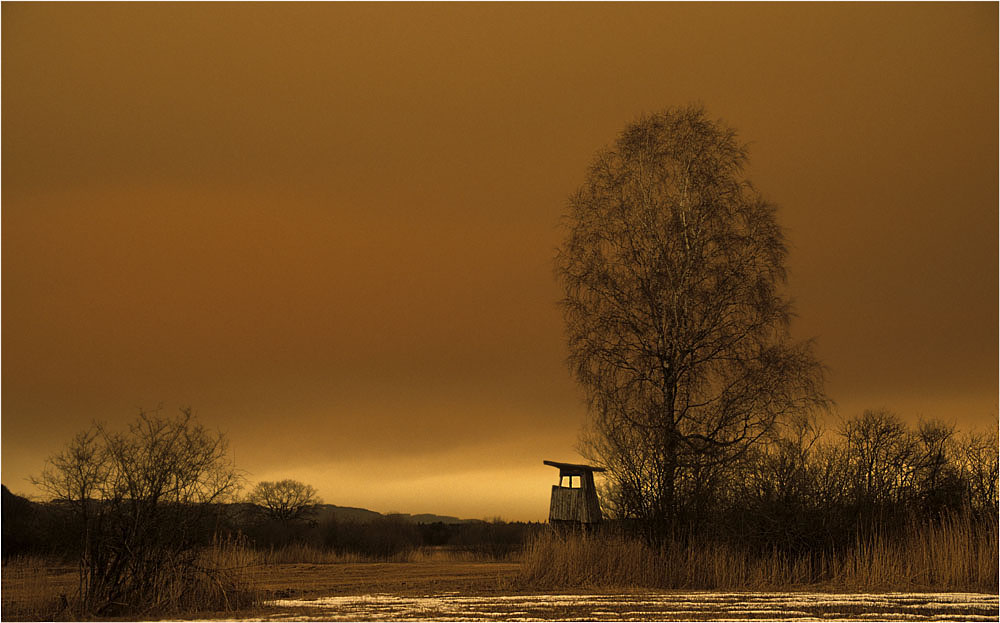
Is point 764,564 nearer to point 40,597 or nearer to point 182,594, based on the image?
point 182,594

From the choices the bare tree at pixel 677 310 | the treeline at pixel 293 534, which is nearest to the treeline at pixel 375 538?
the treeline at pixel 293 534

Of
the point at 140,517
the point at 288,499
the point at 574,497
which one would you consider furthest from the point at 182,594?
the point at 288,499

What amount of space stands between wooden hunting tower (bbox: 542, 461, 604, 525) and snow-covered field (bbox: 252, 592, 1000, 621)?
1418cm

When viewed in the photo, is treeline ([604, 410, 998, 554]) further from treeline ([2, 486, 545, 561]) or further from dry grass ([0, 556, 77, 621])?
dry grass ([0, 556, 77, 621])

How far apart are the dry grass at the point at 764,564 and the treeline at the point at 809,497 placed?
0.41 meters

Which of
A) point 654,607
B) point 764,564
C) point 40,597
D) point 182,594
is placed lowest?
point 40,597

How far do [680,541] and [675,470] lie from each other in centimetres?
182

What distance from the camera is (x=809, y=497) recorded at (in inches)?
800

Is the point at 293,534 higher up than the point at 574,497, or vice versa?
the point at 574,497

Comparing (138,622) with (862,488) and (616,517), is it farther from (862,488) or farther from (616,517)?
(862,488)

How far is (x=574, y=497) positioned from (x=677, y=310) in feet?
32.6

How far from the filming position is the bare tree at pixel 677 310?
21.8m

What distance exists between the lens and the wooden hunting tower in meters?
30.2

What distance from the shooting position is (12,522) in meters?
29.7
